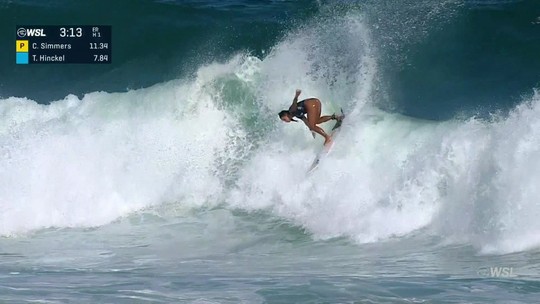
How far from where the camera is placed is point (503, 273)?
403 inches

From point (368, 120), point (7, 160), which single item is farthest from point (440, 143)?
point (7, 160)

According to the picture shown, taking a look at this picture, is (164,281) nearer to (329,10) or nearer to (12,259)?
(12,259)

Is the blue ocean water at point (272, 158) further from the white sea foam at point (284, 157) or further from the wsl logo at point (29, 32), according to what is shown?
the wsl logo at point (29, 32)

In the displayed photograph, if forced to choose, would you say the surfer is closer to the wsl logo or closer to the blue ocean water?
the blue ocean water

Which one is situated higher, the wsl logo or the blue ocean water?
the wsl logo

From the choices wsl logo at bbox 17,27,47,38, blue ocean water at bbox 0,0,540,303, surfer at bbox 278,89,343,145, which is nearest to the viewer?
blue ocean water at bbox 0,0,540,303

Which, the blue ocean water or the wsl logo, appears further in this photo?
the wsl logo

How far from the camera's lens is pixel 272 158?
608 inches
